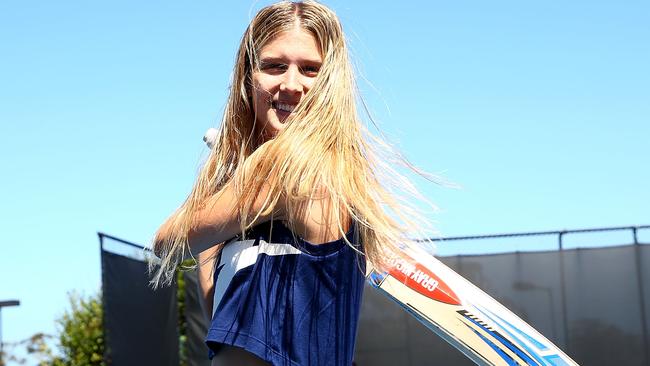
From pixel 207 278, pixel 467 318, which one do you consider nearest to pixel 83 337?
pixel 467 318

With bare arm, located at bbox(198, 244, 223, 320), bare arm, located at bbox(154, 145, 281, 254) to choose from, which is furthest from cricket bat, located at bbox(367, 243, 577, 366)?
bare arm, located at bbox(154, 145, 281, 254)

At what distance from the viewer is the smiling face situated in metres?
1.40

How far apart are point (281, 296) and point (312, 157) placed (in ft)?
0.67

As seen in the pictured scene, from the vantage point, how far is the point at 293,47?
1.42 m

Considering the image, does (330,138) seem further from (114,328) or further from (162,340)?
(162,340)

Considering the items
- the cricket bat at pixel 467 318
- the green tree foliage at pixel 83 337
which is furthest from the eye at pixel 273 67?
the green tree foliage at pixel 83 337

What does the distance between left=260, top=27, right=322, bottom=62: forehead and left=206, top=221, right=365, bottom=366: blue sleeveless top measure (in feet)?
0.89

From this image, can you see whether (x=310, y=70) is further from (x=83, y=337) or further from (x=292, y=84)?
(x=83, y=337)

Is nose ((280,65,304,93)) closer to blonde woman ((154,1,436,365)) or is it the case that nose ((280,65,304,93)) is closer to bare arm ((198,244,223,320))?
blonde woman ((154,1,436,365))

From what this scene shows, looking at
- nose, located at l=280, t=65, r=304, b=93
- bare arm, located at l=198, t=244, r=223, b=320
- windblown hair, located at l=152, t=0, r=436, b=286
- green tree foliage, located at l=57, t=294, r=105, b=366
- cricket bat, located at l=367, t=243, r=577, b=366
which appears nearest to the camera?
windblown hair, located at l=152, t=0, r=436, b=286

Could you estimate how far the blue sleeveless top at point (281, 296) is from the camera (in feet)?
4.23

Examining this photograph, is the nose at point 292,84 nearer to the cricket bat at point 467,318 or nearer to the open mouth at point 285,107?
the open mouth at point 285,107

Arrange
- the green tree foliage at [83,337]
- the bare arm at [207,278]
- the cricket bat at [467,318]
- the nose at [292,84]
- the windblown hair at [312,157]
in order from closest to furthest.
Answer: the windblown hair at [312,157], the nose at [292,84], the bare arm at [207,278], the cricket bat at [467,318], the green tree foliage at [83,337]

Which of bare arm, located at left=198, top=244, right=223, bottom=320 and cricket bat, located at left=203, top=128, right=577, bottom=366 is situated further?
cricket bat, located at left=203, top=128, right=577, bottom=366
